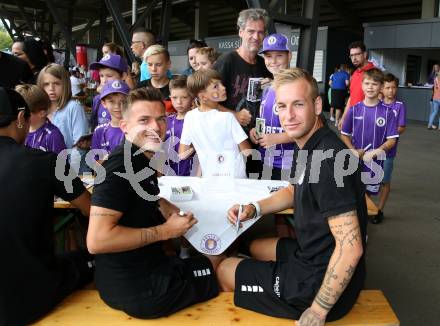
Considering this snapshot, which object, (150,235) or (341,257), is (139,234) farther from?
(341,257)

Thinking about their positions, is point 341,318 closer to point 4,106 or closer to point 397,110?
point 4,106

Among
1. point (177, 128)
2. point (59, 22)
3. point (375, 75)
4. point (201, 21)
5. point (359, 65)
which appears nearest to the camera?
point (177, 128)

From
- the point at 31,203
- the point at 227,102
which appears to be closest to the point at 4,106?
the point at 31,203

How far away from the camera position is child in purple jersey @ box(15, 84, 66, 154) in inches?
117

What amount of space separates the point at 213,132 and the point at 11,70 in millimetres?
2476

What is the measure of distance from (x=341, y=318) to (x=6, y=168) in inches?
61.3

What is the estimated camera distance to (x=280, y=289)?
1.86 meters

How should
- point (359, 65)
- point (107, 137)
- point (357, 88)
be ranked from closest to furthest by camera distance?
1. point (107, 137)
2. point (357, 88)
3. point (359, 65)

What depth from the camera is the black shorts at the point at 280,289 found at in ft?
5.85

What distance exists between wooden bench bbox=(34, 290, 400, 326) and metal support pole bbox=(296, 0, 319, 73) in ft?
14.0

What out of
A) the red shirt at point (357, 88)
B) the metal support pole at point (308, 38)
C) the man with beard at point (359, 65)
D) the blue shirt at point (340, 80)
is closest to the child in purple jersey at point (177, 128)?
the metal support pole at point (308, 38)

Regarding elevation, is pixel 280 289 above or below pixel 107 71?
below

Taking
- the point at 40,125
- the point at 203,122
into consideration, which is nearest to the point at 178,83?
the point at 203,122

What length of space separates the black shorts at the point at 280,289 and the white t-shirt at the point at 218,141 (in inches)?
48.1
